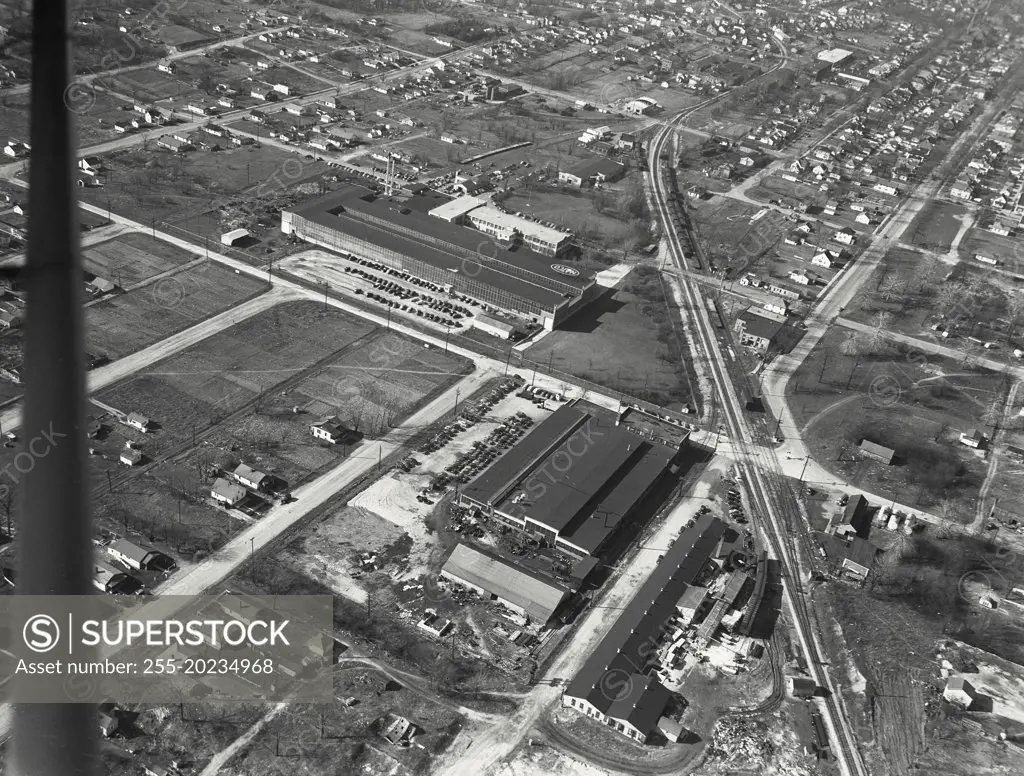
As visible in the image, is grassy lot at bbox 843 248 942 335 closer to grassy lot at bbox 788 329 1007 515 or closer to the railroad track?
grassy lot at bbox 788 329 1007 515

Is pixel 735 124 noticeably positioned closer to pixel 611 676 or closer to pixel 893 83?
pixel 893 83

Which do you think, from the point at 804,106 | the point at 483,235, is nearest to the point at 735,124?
the point at 804,106

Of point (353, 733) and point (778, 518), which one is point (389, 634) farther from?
point (778, 518)

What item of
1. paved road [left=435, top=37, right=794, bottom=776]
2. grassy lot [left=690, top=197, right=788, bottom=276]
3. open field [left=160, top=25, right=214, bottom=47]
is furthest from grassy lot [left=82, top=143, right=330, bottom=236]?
paved road [left=435, top=37, right=794, bottom=776]

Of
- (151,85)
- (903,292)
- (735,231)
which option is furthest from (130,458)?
(151,85)

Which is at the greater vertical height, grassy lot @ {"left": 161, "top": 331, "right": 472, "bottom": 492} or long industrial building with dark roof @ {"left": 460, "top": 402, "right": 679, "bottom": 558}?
long industrial building with dark roof @ {"left": 460, "top": 402, "right": 679, "bottom": 558}

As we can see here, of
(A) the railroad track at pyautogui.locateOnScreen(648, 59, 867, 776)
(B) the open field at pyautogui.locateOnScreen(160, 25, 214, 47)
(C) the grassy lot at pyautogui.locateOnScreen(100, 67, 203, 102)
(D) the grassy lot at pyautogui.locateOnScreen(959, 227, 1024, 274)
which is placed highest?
(D) the grassy lot at pyautogui.locateOnScreen(959, 227, 1024, 274)

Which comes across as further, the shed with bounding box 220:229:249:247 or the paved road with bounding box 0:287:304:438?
the shed with bounding box 220:229:249:247
